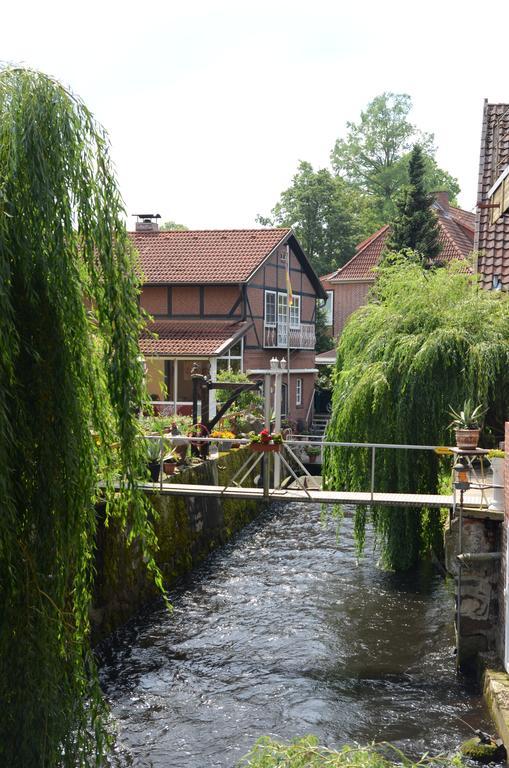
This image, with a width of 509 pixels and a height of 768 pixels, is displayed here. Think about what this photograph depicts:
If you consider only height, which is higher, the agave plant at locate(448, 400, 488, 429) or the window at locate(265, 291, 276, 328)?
the window at locate(265, 291, 276, 328)

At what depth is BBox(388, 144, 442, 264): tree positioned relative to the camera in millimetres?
30797

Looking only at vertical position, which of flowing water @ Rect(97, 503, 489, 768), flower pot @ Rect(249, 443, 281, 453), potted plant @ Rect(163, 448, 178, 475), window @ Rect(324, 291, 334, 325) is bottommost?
flowing water @ Rect(97, 503, 489, 768)

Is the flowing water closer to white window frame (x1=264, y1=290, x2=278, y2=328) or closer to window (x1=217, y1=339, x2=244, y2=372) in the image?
window (x1=217, y1=339, x2=244, y2=372)

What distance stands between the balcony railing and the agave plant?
18422 millimetres

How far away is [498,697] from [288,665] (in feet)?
11.1

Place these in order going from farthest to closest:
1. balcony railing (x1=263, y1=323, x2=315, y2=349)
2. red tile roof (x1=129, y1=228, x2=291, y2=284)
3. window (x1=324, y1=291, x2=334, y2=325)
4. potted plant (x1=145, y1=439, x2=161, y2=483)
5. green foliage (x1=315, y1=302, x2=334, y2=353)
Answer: window (x1=324, y1=291, x2=334, y2=325), green foliage (x1=315, y1=302, x2=334, y2=353), balcony railing (x1=263, y1=323, x2=315, y2=349), red tile roof (x1=129, y1=228, x2=291, y2=284), potted plant (x1=145, y1=439, x2=161, y2=483)

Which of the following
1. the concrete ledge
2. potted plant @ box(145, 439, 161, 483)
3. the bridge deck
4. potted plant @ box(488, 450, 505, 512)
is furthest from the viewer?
potted plant @ box(145, 439, 161, 483)

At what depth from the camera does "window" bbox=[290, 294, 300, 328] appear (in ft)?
118

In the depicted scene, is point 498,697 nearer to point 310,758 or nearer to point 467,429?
point 467,429

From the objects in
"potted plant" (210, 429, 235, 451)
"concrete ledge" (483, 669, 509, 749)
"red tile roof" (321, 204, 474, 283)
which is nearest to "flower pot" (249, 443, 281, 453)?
"concrete ledge" (483, 669, 509, 749)

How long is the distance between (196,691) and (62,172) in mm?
7482

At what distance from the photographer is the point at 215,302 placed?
1227 inches

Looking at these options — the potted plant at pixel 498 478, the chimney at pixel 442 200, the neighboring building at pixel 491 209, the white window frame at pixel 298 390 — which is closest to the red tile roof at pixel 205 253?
the white window frame at pixel 298 390

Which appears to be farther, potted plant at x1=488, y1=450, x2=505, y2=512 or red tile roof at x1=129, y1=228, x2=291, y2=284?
red tile roof at x1=129, y1=228, x2=291, y2=284
